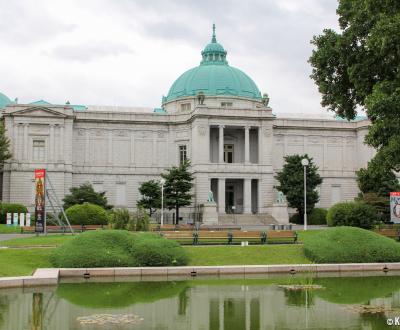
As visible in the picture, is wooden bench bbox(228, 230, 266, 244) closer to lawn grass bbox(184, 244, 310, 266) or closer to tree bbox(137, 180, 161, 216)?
lawn grass bbox(184, 244, 310, 266)

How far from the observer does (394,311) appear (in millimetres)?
16562

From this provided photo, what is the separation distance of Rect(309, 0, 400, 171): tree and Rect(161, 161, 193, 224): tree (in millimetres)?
31229

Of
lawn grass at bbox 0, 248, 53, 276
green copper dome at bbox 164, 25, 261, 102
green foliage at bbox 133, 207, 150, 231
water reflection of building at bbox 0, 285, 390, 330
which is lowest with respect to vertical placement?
water reflection of building at bbox 0, 285, 390, 330

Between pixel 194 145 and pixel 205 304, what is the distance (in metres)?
52.6

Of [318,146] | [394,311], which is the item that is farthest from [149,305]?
[318,146]

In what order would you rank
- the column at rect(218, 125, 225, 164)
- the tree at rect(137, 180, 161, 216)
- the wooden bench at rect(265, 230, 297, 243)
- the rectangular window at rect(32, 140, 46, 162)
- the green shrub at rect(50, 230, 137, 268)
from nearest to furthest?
the green shrub at rect(50, 230, 137, 268) < the wooden bench at rect(265, 230, 297, 243) < the tree at rect(137, 180, 161, 216) < the rectangular window at rect(32, 140, 46, 162) < the column at rect(218, 125, 225, 164)

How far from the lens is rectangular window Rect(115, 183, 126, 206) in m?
72.8

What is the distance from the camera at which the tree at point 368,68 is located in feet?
87.9

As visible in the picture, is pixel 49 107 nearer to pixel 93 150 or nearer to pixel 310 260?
pixel 93 150

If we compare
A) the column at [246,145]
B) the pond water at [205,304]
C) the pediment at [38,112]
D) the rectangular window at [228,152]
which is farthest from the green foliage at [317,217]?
the pond water at [205,304]

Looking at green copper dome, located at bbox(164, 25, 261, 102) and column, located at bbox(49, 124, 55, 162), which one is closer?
column, located at bbox(49, 124, 55, 162)

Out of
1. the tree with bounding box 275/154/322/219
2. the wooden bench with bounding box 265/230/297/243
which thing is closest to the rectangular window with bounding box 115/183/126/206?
the tree with bounding box 275/154/322/219

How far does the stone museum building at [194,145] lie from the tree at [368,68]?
112ft

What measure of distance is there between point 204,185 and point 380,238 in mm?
39901
